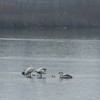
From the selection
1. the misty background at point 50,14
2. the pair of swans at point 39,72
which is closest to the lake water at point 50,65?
the pair of swans at point 39,72

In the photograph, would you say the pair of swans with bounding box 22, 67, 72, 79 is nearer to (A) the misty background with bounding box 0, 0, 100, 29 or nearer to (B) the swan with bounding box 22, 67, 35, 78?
(B) the swan with bounding box 22, 67, 35, 78

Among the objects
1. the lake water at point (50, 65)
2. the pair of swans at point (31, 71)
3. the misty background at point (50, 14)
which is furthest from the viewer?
the misty background at point (50, 14)

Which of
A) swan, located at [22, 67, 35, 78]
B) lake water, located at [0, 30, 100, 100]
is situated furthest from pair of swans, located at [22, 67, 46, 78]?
lake water, located at [0, 30, 100, 100]

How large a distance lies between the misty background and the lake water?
25.5ft

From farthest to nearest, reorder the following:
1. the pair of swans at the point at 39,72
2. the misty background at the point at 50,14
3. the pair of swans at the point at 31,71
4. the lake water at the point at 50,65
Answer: the misty background at the point at 50,14 → the pair of swans at the point at 31,71 → the pair of swans at the point at 39,72 → the lake water at the point at 50,65

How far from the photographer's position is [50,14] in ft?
159

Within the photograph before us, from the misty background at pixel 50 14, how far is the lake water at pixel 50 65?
7786 millimetres

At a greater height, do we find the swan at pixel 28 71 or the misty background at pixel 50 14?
the misty background at pixel 50 14

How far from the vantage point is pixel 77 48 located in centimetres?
3203

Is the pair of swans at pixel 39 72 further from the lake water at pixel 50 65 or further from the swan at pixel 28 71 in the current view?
the lake water at pixel 50 65

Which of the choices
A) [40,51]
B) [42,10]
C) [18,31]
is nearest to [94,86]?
[40,51]

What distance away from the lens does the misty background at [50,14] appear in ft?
154

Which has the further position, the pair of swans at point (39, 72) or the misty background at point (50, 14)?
the misty background at point (50, 14)

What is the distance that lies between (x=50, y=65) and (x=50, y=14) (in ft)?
78.1
